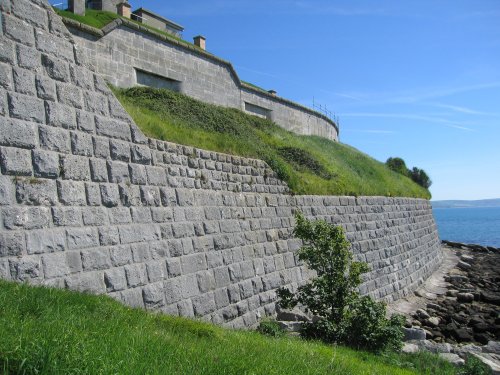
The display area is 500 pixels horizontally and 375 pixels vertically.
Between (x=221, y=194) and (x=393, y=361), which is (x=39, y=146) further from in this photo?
(x=393, y=361)

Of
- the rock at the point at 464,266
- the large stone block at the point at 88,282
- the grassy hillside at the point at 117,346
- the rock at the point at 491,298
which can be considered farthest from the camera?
the rock at the point at 464,266

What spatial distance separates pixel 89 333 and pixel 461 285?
20.4 m

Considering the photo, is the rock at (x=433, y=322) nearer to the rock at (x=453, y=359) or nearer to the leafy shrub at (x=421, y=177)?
the rock at (x=453, y=359)

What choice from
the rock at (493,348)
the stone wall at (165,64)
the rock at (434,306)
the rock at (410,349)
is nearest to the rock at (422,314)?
the rock at (434,306)

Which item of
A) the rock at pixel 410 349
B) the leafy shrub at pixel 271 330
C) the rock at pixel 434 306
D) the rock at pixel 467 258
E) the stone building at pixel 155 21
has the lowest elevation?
the rock at pixel 434 306

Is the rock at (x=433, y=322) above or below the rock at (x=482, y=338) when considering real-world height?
above

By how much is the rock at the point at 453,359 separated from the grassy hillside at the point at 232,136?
586 centimetres

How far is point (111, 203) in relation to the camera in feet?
24.9

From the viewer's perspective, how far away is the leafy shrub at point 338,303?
880cm

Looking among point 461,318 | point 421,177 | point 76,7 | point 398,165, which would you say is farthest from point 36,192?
point 421,177

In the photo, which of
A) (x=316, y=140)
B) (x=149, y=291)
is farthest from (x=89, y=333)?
(x=316, y=140)

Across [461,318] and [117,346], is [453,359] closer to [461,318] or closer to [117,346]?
[461,318]

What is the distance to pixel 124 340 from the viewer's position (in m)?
4.26

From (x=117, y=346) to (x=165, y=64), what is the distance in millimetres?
15988
